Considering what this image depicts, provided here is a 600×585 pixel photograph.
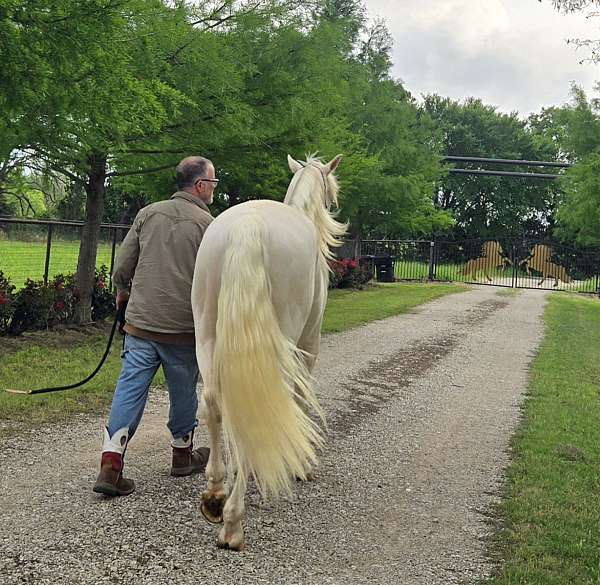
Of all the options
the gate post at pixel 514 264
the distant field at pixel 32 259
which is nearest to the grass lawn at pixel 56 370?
the distant field at pixel 32 259

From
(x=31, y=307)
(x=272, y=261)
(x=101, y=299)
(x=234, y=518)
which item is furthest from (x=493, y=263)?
(x=234, y=518)

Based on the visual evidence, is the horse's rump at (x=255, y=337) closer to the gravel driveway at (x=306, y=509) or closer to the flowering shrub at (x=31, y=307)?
the gravel driveway at (x=306, y=509)

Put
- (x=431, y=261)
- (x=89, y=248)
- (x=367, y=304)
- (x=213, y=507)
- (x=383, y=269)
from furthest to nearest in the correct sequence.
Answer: (x=431, y=261) < (x=383, y=269) < (x=367, y=304) < (x=89, y=248) < (x=213, y=507)

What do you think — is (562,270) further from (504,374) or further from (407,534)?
(407,534)

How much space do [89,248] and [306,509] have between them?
8.47 meters

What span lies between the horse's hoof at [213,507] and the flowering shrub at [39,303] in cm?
716

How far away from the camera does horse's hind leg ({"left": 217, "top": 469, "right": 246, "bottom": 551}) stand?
373 centimetres

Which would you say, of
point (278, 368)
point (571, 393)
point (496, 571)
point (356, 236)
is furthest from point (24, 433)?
point (356, 236)

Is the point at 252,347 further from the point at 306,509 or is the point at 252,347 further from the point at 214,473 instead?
the point at 306,509

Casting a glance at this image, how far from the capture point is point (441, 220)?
31.6 m

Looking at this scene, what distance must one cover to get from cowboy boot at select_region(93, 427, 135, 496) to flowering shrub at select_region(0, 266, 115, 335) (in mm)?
6534

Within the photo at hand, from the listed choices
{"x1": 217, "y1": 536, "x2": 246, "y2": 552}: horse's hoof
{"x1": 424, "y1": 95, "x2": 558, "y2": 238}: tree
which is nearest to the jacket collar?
{"x1": 217, "y1": 536, "x2": 246, "y2": 552}: horse's hoof

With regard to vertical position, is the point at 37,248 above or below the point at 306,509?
above

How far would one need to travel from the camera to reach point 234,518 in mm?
3736
